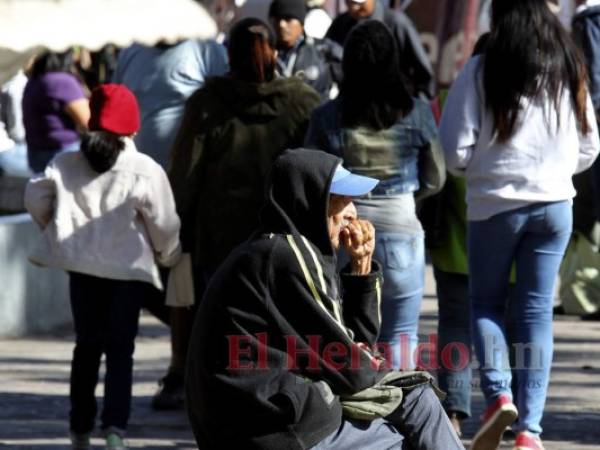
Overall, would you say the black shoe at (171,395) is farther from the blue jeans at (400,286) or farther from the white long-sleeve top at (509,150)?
the white long-sleeve top at (509,150)

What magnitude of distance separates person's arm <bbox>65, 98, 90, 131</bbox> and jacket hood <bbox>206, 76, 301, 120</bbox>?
9.01ft

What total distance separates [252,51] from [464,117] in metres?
1.14

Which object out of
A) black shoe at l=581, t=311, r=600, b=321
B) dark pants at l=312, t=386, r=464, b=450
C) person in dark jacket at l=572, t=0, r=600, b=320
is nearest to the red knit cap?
dark pants at l=312, t=386, r=464, b=450

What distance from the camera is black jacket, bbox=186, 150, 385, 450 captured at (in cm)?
528

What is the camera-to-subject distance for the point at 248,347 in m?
5.27

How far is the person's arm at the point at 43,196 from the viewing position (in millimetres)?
7543

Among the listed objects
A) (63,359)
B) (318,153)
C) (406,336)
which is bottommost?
(63,359)

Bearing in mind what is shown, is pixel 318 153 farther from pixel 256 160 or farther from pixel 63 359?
pixel 63 359

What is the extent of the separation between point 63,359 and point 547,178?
3481mm

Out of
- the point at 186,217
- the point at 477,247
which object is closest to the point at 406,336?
the point at 477,247

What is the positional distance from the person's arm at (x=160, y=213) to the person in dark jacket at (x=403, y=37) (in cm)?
322

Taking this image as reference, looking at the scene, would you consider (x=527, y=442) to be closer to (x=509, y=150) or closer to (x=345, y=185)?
(x=509, y=150)

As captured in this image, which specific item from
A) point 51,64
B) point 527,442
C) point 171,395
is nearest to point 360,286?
point 527,442

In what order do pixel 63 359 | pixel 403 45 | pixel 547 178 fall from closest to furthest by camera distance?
pixel 547 178
pixel 63 359
pixel 403 45
